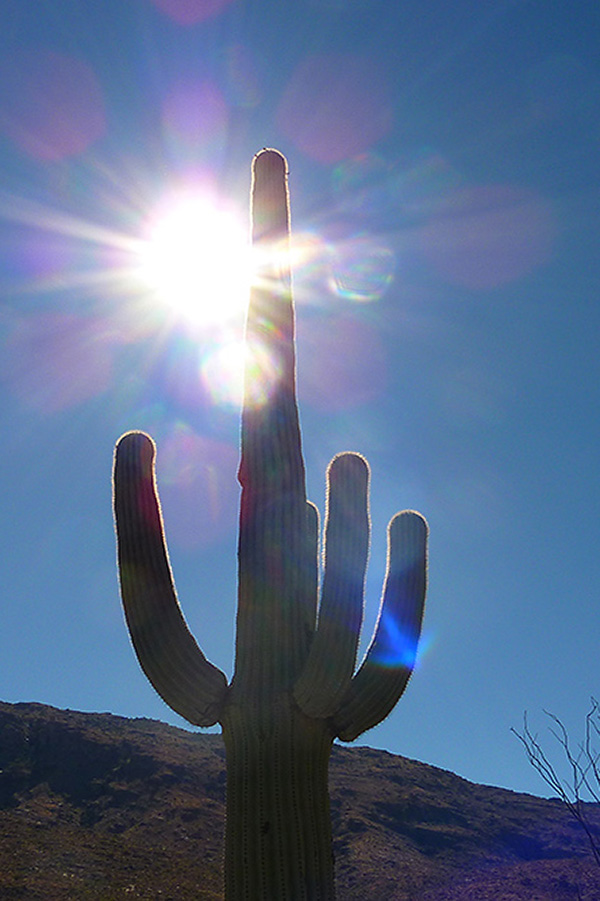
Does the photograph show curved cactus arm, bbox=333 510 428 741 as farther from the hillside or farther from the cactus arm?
the hillside

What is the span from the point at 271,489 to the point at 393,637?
1.43 m

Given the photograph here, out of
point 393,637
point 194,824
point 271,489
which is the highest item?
point 194,824

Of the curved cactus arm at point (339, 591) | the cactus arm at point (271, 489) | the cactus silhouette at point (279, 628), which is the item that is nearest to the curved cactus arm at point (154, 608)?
the cactus silhouette at point (279, 628)

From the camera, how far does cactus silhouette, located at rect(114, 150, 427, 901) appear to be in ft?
15.3

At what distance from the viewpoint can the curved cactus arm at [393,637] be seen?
202 inches

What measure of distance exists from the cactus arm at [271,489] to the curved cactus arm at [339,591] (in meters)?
0.32

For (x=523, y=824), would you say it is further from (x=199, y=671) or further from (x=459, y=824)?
(x=199, y=671)

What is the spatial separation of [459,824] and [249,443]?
85.2ft

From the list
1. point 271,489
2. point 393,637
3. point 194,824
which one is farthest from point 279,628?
point 194,824

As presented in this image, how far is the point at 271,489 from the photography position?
5.70 metres

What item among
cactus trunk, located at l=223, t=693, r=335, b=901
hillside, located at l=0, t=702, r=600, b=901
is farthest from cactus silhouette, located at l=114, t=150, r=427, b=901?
hillside, located at l=0, t=702, r=600, b=901

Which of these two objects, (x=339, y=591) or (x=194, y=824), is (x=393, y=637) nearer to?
(x=339, y=591)

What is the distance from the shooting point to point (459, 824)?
27.0 metres

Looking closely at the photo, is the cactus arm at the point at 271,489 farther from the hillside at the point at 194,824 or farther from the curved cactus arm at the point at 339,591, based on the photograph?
the hillside at the point at 194,824
